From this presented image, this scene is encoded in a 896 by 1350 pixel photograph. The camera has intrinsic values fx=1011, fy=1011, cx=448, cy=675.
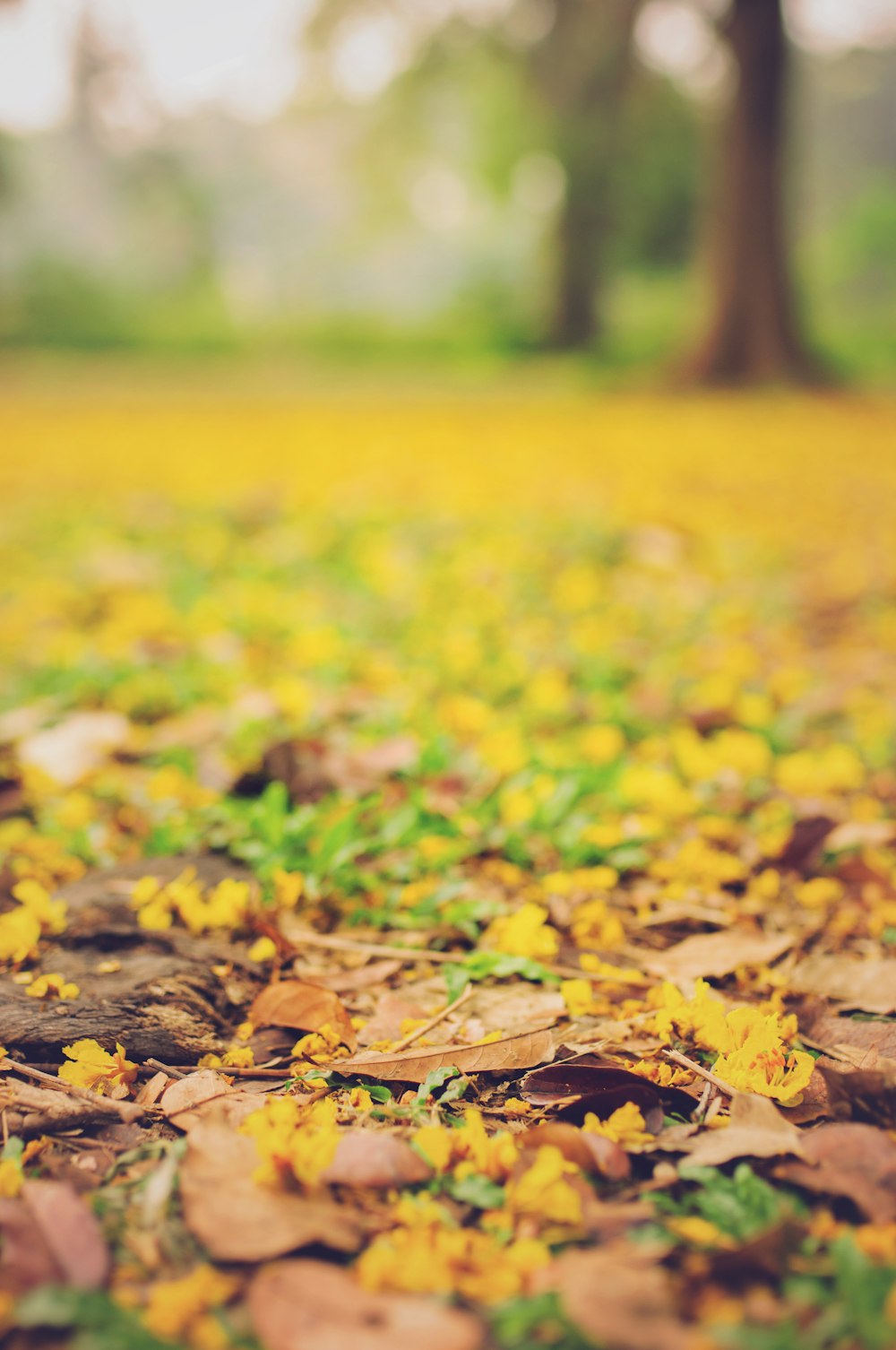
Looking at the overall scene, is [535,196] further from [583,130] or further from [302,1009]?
[302,1009]

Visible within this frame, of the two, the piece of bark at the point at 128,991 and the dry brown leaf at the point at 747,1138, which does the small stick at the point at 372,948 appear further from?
the dry brown leaf at the point at 747,1138

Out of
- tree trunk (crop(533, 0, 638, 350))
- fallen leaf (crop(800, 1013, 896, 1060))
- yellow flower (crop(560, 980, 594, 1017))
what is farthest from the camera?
tree trunk (crop(533, 0, 638, 350))

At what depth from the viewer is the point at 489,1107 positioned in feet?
3.93

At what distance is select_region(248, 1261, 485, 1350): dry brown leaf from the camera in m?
0.83

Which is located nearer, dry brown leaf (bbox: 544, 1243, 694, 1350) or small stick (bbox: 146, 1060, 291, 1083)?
dry brown leaf (bbox: 544, 1243, 694, 1350)

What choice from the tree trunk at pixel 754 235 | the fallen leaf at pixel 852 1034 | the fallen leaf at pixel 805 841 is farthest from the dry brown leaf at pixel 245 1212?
the tree trunk at pixel 754 235

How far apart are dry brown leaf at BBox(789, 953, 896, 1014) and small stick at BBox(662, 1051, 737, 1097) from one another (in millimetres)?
290

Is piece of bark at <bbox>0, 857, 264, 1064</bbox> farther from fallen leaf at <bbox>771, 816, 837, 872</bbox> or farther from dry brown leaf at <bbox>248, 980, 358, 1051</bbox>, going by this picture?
fallen leaf at <bbox>771, 816, 837, 872</bbox>

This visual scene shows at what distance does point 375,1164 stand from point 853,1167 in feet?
1.60

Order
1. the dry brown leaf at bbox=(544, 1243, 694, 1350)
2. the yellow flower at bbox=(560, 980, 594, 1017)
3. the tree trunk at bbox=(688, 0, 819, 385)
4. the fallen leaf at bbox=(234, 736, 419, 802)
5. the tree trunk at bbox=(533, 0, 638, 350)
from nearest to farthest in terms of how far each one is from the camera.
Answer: the dry brown leaf at bbox=(544, 1243, 694, 1350) → the yellow flower at bbox=(560, 980, 594, 1017) → the fallen leaf at bbox=(234, 736, 419, 802) → the tree trunk at bbox=(688, 0, 819, 385) → the tree trunk at bbox=(533, 0, 638, 350)

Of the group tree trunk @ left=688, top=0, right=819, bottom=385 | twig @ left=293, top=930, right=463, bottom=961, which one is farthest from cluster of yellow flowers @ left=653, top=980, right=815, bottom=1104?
tree trunk @ left=688, top=0, right=819, bottom=385

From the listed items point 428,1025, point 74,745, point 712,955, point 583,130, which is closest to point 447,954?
point 428,1025

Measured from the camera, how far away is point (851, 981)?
144 centimetres

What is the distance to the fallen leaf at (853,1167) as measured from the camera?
98 cm
